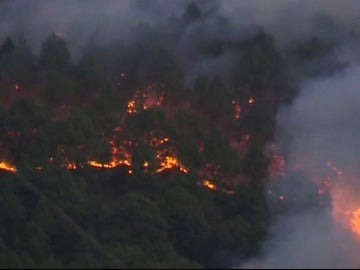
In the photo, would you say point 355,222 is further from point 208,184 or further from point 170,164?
point 170,164

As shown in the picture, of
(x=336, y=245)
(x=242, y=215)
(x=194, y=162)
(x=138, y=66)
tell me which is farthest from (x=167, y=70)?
(x=336, y=245)

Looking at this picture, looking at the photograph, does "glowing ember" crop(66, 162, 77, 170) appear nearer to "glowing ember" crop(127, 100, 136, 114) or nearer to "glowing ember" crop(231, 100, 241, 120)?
"glowing ember" crop(127, 100, 136, 114)

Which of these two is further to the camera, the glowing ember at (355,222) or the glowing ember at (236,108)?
the glowing ember at (236,108)

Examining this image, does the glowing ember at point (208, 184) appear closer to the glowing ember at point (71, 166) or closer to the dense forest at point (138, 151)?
the dense forest at point (138, 151)

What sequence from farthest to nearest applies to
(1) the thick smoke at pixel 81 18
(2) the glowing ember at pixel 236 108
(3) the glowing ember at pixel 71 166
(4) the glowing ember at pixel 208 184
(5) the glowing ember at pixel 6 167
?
(1) the thick smoke at pixel 81 18 → (2) the glowing ember at pixel 236 108 → (5) the glowing ember at pixel 6 167 → (3) the glowing ember at pixel 71 166 → (4) the glowing ember at pixel 208 184

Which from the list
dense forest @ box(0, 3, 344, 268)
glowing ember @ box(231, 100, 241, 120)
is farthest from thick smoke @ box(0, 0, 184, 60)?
glowing ember @ box(231, 100, 241, 120)

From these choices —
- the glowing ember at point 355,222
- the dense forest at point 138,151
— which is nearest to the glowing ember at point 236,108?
the dense forest at point 138,151
